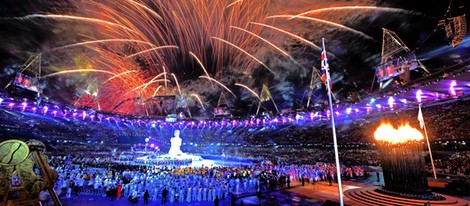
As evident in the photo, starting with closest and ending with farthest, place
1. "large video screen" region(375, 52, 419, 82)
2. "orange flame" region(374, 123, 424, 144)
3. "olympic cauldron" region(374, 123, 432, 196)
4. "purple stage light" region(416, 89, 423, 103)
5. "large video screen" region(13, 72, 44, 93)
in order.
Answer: "olympic cauldron" region(374, 123, 432, 196) < "orange flame" region(374, 123, 424, 144) < "large video screen" region(375, 52, 419, 82) < "purple stage light" region(416, 89, 423, 103) < "large video screen" region(13, 72, 44, 93)

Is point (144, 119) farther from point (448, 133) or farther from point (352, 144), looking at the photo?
point (448, 133)

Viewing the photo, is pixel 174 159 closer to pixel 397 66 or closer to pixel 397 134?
pixel 397 134

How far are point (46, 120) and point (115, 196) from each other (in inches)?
1910

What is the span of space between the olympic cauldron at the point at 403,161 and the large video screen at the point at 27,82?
1393 inches

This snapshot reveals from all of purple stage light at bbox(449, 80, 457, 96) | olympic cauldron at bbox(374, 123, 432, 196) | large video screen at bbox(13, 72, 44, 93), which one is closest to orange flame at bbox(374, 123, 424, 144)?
olympic cauldron at bbox(374, 123, 432, 196)

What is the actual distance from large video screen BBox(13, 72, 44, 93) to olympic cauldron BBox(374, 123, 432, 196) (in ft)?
116

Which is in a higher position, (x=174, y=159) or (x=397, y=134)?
(x=397, y=134)

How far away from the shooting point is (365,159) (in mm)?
40750

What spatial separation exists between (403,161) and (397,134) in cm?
156

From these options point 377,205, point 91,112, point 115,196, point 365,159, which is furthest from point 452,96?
point 91,112

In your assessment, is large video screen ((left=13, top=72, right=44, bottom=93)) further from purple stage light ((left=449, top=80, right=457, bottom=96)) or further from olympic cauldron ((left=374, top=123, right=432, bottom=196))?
purple stage light ((left=449, top=80, right=457, bottom=96))

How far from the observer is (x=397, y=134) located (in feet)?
43.8

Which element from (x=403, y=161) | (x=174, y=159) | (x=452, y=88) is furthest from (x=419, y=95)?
(x=174, y=159)

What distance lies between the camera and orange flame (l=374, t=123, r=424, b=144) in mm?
13055
